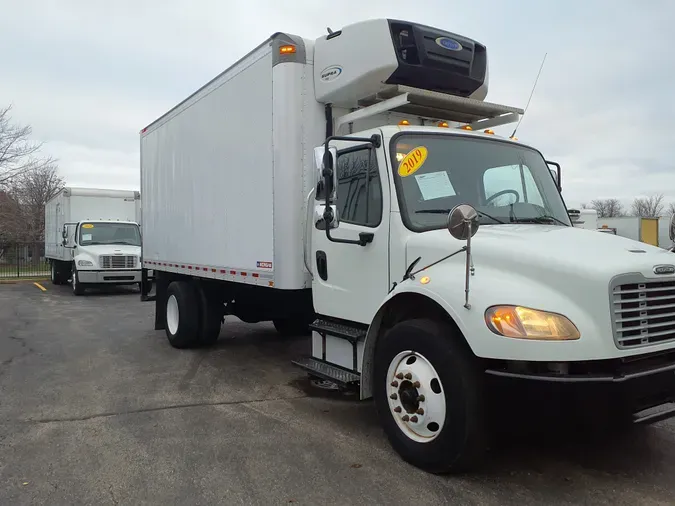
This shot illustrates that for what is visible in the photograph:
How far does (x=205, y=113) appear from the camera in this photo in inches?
286

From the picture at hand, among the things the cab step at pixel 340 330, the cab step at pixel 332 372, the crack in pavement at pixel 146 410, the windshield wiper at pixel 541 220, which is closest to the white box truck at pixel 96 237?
the crack in pavement at pixel 146 410

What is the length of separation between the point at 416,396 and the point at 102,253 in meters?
15.5

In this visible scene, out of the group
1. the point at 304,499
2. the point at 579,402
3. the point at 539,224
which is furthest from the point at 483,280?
the point at 304,499

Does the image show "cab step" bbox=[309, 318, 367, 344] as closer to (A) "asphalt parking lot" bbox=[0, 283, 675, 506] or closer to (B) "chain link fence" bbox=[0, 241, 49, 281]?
(A) "asphalt parking lot" bbox=[0, 283, 675, 506]

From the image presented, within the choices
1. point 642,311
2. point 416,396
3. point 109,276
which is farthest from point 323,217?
point 109,276

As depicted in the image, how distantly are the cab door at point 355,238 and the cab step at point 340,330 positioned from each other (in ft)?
0.30

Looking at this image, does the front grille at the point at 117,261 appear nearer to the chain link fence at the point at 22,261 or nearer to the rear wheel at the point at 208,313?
the chain link fence at the point at 22,261

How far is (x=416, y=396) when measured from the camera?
12.5 feet

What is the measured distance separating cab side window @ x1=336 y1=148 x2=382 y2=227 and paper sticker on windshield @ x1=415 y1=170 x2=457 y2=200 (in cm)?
34

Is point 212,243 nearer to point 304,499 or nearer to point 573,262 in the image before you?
point 304,499

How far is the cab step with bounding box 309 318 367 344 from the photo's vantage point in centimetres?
471

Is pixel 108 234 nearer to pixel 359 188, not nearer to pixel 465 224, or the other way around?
pixel 359 188

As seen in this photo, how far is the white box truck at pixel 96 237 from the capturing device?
17.2m

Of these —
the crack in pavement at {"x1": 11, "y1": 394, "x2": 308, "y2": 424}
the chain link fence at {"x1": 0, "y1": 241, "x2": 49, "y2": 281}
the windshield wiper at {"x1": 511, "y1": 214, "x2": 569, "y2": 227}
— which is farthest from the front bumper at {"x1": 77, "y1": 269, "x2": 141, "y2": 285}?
the windshield wiper at {"x1": 511, "y1": 214, "x2": 569, "y2": 227}
